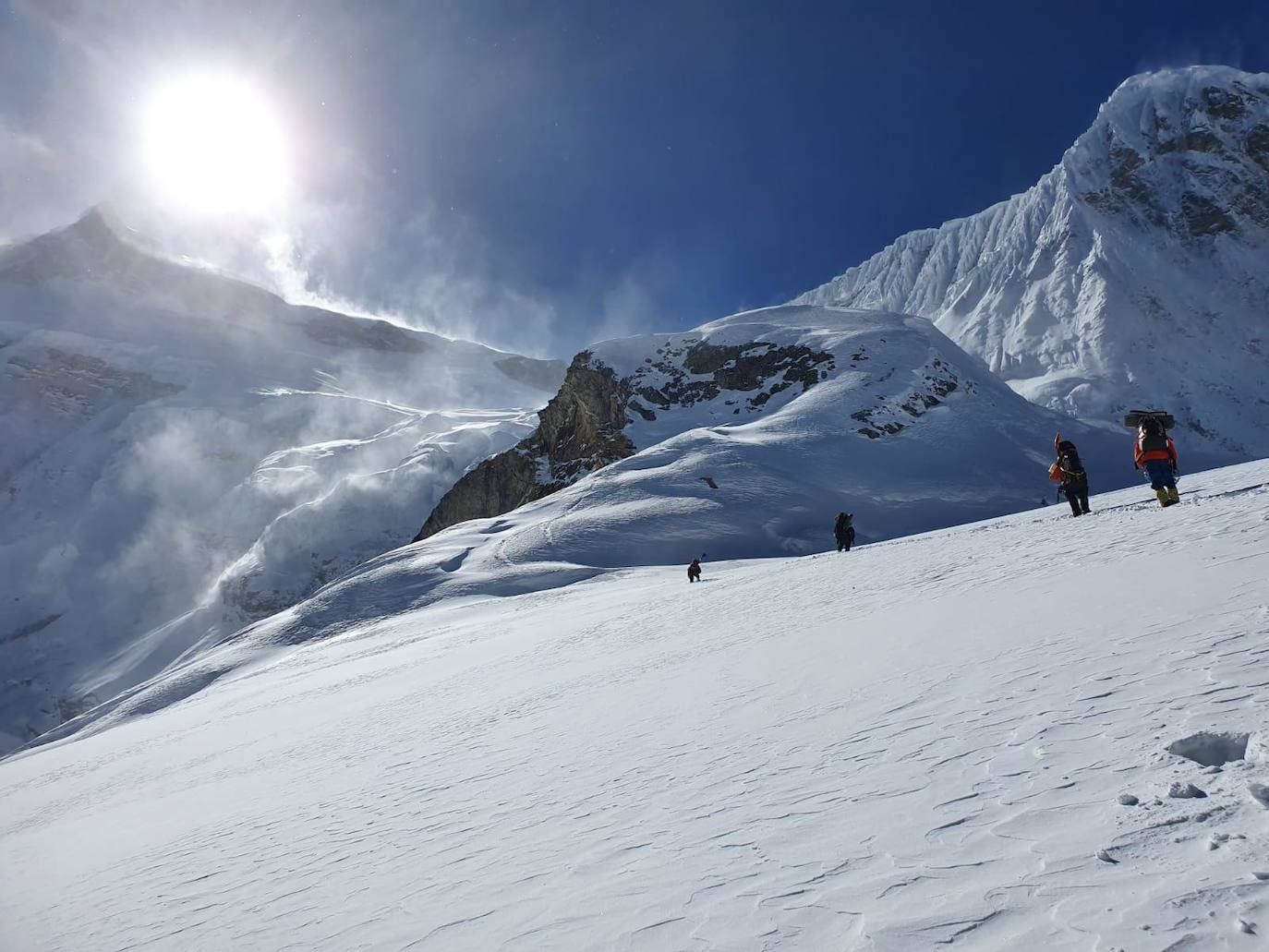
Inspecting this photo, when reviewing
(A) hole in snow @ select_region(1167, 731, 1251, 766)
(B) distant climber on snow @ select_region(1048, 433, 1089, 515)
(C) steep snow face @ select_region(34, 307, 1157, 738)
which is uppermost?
(C) steep snow face @ select_region(34, 307, 1157, 738)

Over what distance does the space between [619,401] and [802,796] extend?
8512 cm

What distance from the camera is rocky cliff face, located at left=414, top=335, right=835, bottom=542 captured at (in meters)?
85.1

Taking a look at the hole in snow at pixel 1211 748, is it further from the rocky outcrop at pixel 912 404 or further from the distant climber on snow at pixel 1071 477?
the rocky outcrop at pixel 912 404

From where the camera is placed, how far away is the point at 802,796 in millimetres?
4164

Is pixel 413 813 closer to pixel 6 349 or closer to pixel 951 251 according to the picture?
pixel 951 251

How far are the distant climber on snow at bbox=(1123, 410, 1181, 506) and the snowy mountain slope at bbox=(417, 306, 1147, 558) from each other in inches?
1324

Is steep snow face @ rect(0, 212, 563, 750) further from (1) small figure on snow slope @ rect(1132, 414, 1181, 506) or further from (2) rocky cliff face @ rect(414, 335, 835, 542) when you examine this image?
(1) small figure on snow slope @ rect(1132, 414, 1181, 506)

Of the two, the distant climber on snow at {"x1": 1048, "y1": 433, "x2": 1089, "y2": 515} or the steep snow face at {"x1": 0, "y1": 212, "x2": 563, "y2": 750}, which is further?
the steep snow face at {"x1": 0, "y1": 212, "x2": 563, "y2": 750}

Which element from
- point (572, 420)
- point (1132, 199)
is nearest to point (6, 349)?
point (572, 420)

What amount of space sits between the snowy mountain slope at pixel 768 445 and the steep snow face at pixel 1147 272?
38.1m

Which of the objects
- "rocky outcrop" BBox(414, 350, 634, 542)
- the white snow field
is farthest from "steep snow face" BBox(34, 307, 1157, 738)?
the white snow field

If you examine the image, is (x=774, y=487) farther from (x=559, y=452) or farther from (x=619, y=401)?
(x=559, y=452)

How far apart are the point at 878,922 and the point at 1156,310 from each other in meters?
147

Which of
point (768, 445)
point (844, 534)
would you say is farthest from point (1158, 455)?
point (768, 445)
